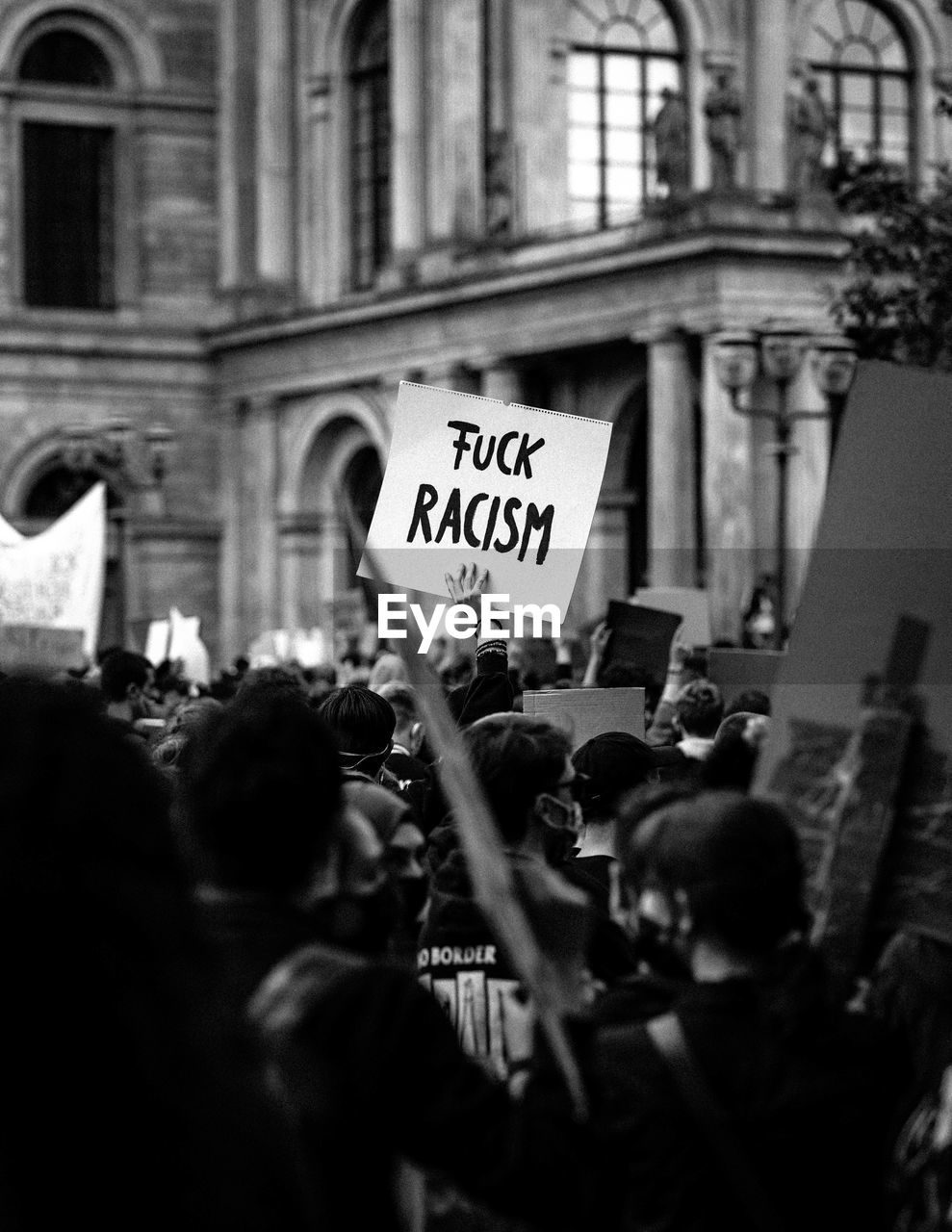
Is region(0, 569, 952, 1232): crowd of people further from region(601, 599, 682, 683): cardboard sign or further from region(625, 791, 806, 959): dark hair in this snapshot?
region(601, 599, 682, 683): cardboard sign

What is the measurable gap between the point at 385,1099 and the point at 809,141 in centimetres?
3182

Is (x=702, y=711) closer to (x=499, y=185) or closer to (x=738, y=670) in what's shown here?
(x=738, y=670)

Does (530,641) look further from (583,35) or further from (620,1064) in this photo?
(583,35)

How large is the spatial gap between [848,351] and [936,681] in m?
23.6

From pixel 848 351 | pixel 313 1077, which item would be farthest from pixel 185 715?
pixel 848 351

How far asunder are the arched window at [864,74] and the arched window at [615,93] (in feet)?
7.19

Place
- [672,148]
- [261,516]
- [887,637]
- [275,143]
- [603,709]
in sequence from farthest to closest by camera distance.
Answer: [275,143] < [261,516] < [672,148] < [603,709] < [887,637]

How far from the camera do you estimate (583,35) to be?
131 ft

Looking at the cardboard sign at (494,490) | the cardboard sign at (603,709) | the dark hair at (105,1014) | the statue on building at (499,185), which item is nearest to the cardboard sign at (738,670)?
the cardboard sign at (603,709)

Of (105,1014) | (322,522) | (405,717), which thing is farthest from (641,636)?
(322,522)

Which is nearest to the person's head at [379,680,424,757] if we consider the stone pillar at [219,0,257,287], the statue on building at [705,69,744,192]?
the statue on building at [705,69,744,192]

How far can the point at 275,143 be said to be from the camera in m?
44.5

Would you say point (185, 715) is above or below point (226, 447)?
below

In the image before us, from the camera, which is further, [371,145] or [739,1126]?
[371,145]
